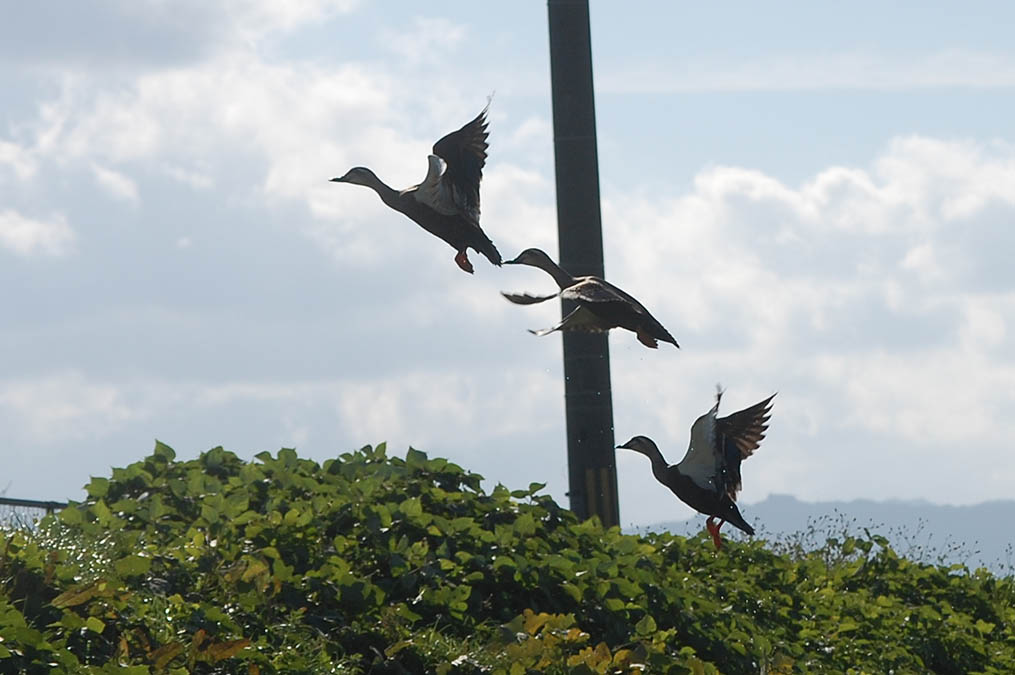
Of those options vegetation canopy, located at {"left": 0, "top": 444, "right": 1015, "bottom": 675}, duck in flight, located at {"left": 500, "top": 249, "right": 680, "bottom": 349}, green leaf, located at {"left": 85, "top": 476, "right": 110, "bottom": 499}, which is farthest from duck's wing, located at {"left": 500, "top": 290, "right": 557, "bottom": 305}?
green leaf, located at {"left": 85, "top": 476, "right": 110, "bottom": 499}

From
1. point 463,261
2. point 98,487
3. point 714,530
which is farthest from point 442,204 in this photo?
point 98,487

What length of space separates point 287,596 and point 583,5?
17.9 feet

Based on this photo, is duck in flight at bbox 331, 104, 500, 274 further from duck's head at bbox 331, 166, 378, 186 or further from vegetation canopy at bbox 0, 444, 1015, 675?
vegetation canopy at bbox 0, 444, 1015, 675

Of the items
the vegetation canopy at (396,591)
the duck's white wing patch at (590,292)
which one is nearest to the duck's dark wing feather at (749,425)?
the duck's white wing patch at (590,292)

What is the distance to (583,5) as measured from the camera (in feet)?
39.3

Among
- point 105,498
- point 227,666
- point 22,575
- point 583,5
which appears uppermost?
point 583,5

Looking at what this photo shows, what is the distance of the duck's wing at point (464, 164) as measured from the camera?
5.79 meters

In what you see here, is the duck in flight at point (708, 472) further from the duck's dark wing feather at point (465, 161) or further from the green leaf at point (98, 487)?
the green leaf at point (98, 487)

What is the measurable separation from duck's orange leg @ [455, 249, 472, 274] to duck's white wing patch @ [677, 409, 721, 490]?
104cm

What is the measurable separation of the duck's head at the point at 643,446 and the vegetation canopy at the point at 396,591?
7.53 ft

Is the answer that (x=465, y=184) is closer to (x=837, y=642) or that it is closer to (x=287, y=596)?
(x=287, y=596)

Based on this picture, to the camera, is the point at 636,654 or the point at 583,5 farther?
the point at 583,5

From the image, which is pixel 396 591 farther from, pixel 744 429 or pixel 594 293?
pixel 594 293

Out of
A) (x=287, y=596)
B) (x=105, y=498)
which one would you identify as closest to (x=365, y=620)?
(x=287, y=596)
